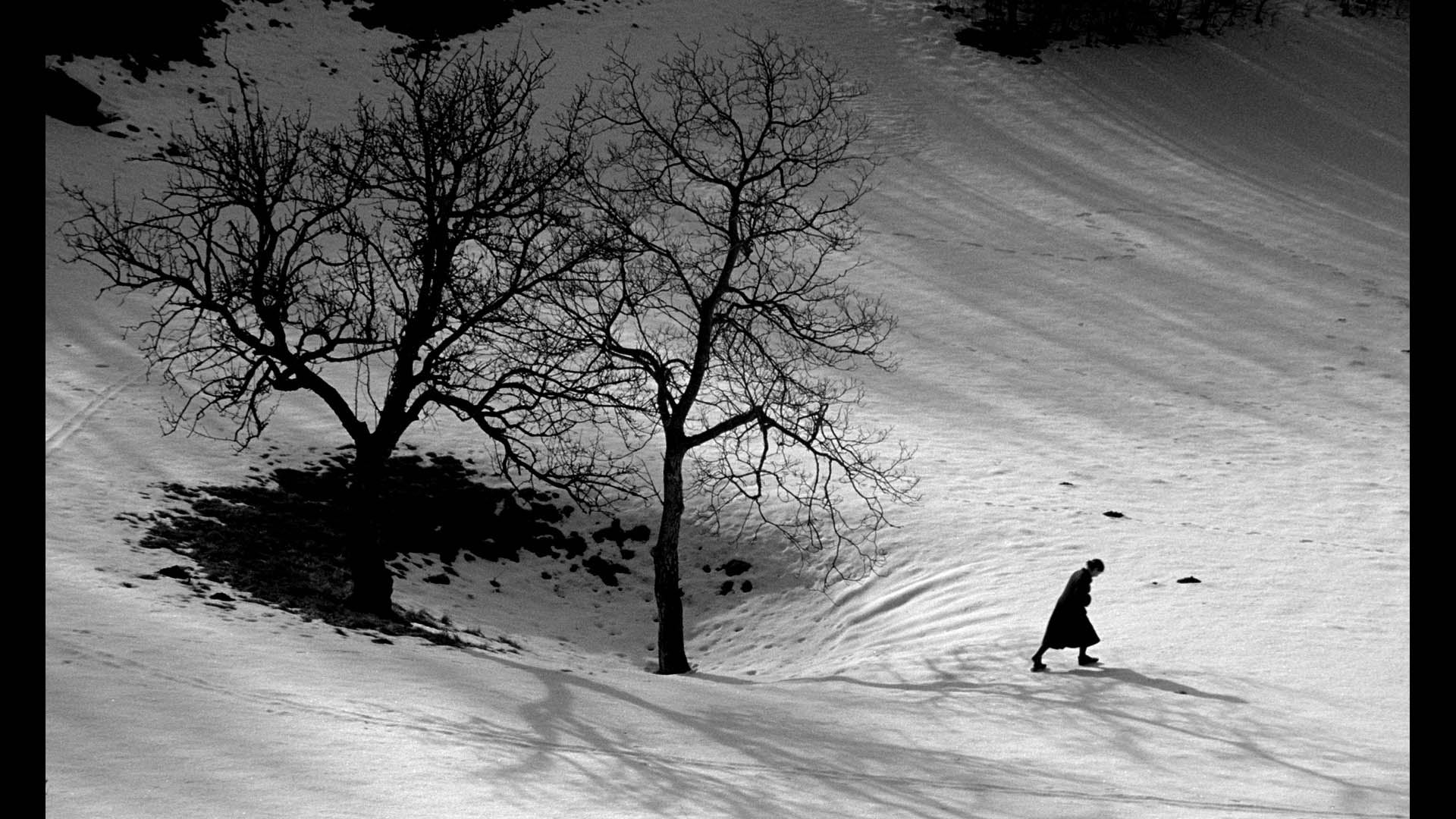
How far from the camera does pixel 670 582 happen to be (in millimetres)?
14898

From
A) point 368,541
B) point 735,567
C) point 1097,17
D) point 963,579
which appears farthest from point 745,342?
point 1097,17

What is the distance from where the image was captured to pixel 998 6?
149ft

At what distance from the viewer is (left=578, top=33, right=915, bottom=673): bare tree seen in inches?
551

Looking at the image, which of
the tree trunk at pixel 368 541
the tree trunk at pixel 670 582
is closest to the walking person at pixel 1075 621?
the tree trunk at pixel 670 582

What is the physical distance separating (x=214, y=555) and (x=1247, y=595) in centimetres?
1296

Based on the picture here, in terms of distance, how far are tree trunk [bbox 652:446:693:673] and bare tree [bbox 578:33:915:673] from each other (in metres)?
0.02

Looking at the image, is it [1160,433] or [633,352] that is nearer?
[633,352]

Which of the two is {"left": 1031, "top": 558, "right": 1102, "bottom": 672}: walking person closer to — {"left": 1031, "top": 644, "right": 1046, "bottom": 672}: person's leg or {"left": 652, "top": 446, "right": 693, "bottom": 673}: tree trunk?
{"left": 1031, "top": 644, "right": 1046, "bottom": 672}: person's leg

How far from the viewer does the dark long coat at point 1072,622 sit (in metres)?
13.5

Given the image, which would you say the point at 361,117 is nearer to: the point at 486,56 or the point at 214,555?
the point at 214,555

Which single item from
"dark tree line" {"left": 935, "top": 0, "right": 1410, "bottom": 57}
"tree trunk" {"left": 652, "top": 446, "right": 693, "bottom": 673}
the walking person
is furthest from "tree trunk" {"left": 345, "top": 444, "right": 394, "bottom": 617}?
"dark tree line" {"left": 935, "top": 0, "right": 1410, "bottom": 57}

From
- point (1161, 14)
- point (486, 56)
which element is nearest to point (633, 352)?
point (486, 56)

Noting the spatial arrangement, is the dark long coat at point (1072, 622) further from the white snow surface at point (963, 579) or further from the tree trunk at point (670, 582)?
the tree trunk at point (670, 582)

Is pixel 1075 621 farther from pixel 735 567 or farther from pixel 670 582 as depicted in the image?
pixel 735 567
